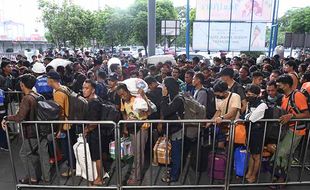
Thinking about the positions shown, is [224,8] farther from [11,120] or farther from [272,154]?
[11,120]

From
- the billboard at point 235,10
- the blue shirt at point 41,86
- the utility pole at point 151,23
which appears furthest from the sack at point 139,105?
the billboard at point 235,10

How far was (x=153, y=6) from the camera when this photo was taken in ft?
39.4

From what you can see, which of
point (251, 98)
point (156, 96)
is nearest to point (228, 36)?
point (156, 96)

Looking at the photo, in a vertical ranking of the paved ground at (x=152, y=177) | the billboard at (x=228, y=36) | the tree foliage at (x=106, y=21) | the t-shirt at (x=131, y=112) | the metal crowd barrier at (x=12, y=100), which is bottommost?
the paved ground at (x=152, y=177)

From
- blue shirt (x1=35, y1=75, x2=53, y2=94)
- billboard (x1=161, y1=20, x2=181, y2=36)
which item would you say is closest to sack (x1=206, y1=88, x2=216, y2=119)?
blue shirt (x1=35, y1=75, x2=53, y2=94)

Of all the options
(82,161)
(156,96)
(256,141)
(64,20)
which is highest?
(64,20)

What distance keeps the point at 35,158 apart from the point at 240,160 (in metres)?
3.27

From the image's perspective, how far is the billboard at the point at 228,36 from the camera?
1650cm

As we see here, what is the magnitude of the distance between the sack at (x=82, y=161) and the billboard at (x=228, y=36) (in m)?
13.3

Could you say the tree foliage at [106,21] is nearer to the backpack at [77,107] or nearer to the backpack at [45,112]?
the backpack at [77,107]

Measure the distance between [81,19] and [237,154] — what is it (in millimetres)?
26278

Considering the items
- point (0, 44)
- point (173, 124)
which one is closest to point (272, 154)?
point (173, 124)

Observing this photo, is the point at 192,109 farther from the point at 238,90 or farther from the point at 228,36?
the point at 228,36

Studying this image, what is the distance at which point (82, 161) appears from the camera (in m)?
4.46
